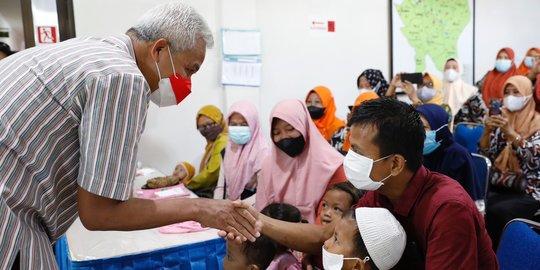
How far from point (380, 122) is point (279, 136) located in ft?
3.19

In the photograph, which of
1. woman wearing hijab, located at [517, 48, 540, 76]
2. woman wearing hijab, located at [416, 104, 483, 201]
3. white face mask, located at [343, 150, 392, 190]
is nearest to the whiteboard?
woman wearing hijab, located at [416, 104, 483, 201]

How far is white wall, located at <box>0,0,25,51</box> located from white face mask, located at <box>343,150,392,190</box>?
3.46 m

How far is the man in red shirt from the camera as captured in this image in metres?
1.07

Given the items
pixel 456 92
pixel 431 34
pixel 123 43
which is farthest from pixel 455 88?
pixel 123 43

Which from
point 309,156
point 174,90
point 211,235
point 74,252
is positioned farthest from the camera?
point 309,156

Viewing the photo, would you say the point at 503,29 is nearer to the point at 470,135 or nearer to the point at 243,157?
the point at 470,135

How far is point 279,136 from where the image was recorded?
2176 millimetres

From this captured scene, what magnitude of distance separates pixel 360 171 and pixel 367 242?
0.78ft

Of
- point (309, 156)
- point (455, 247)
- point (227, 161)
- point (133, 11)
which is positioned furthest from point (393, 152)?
point (133, 11)

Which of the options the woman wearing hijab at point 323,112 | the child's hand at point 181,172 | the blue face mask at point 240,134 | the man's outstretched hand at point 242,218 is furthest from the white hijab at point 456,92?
the man's outstretched hand at point 242,218

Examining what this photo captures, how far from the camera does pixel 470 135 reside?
3510 mm

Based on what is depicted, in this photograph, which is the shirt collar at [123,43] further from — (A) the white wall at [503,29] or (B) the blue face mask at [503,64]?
(A) the white wall at [503,29]

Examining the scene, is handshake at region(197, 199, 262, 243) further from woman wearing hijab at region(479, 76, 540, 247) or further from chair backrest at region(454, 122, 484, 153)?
chair backrest at region(454, 122, 484, 153)

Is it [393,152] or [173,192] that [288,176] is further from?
[393,152]
